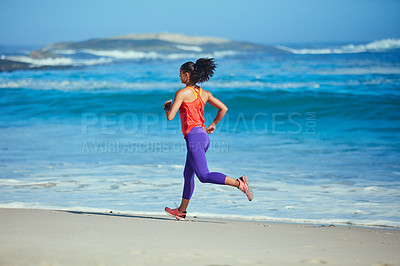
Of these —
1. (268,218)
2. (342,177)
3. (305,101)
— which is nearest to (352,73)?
(305,101)

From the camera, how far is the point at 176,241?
346cm

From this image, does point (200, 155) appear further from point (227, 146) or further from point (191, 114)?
point (227, 146)

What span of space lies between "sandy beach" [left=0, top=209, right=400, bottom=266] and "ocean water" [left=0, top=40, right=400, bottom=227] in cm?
64

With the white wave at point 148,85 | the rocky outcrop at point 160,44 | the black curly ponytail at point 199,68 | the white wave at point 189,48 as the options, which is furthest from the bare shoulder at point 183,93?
the white wave at point 189,48

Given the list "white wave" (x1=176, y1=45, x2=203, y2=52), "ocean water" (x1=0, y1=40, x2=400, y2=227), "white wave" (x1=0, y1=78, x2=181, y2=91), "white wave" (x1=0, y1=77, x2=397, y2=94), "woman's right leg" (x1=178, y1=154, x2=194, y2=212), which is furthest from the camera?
"white wave" (x1=176, y1=45, x2=203, y2=52)

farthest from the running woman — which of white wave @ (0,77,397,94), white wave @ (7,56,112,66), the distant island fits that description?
the distant island

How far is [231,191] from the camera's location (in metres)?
6.00

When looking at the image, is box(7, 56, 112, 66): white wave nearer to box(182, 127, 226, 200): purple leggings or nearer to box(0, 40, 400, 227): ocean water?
box(0, 40, 400, 227): ocean water

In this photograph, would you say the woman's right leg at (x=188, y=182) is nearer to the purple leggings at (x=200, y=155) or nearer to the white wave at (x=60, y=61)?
the purple leggings at (x=200, y=155)

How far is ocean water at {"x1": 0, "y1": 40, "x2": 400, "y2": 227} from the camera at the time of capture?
17.6 ft

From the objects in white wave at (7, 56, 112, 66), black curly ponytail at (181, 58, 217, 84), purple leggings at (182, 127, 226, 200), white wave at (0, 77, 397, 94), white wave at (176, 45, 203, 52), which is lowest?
purple leggings at (182, 127, 226, 200)

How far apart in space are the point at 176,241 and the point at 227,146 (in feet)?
20.5

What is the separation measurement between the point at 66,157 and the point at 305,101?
999cm

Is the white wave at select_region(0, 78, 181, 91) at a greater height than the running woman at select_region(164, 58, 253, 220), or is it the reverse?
the white wave at select_region(0, 78, 181, 91)
